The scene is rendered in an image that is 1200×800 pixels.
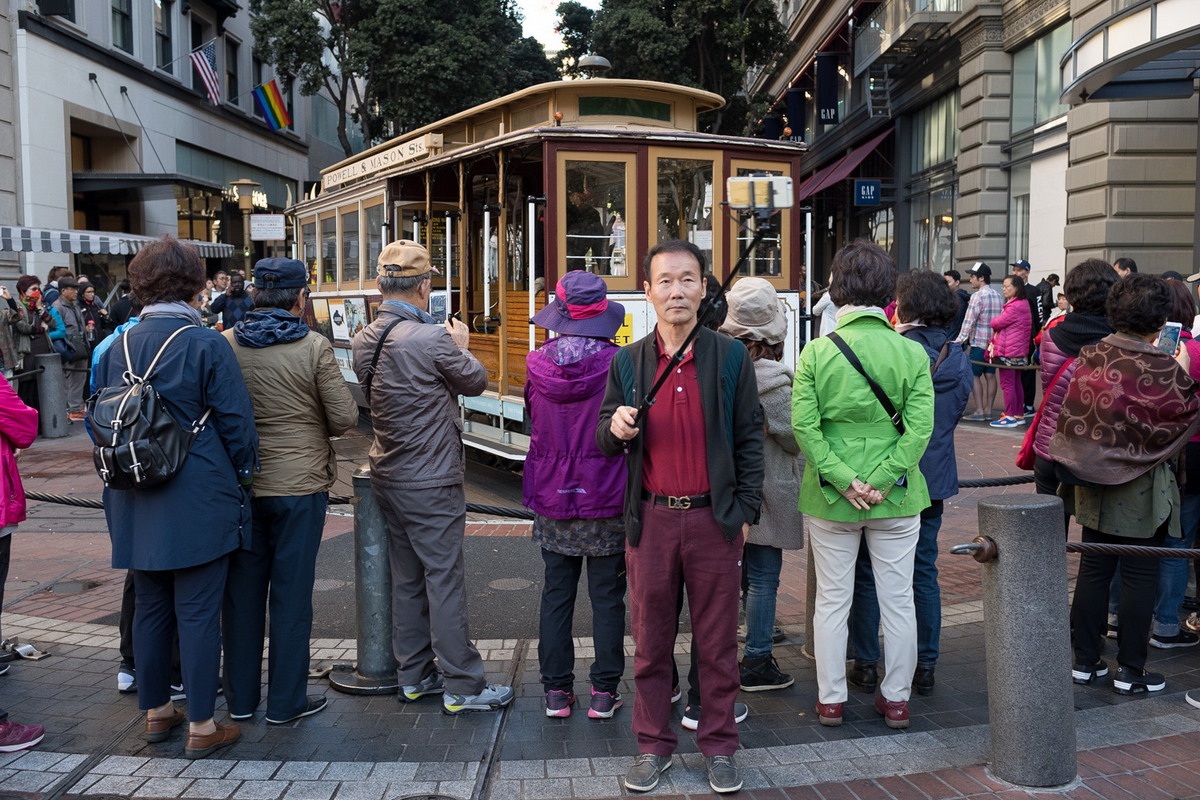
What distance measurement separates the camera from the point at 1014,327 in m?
13.2

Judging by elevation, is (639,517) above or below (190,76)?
below

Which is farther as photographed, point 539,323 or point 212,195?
point 212,195

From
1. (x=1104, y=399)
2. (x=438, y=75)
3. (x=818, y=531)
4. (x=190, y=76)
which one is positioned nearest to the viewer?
(x=818, y=531)

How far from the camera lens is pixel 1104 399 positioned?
15.8ft

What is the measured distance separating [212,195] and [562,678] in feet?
96.2

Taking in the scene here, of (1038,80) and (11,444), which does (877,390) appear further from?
(1038,80)

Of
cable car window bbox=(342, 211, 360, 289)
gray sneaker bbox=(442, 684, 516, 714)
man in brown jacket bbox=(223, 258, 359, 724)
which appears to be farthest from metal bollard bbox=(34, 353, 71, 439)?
gray sneaker bbox=(442, 684, 516, 714)

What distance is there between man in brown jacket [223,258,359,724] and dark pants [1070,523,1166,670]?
3486 mm

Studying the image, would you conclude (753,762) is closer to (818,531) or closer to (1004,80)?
(818,531)

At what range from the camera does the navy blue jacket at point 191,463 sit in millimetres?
4156

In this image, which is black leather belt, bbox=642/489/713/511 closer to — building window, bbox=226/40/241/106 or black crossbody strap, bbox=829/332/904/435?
black crossbody strap, bbox=829/332/904/435

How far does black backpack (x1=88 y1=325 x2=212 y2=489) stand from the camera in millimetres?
4023

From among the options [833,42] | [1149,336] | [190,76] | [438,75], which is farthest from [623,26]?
[1149,336]

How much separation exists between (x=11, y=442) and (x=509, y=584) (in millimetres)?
2994
